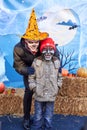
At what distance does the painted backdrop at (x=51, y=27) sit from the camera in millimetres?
7164

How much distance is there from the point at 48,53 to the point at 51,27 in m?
1.99

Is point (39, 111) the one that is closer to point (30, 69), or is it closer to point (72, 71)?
point (30, 69)

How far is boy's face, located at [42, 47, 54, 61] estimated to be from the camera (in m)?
5.30

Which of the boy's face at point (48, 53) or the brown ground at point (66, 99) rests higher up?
the boy's face at point (48, 53)

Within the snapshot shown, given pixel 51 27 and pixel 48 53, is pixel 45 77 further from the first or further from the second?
pixel 51 27

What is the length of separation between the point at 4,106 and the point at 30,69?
161 centimetres

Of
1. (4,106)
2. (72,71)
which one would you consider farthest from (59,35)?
(4,106)

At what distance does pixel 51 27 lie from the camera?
7.24 metres

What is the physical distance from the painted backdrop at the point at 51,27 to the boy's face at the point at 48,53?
6.24 ft

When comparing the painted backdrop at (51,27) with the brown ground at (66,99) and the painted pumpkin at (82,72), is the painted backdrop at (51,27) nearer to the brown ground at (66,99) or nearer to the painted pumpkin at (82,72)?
the painted pumpkin at (82,72)

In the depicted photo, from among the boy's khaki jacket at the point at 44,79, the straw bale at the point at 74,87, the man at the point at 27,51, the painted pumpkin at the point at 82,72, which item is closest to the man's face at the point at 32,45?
the man at the point at 27,51

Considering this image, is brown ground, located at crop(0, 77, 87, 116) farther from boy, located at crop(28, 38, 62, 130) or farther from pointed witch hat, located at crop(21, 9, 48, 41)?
pointed witch hat, located at crop(21, 9, 48, 41)

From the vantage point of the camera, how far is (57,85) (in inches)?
217

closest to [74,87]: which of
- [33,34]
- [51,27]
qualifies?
[51,27]
